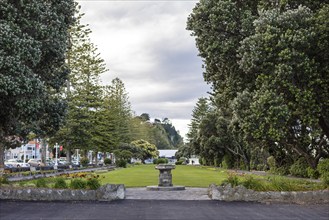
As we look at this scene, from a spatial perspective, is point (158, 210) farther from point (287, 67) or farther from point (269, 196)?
point (287, 67)

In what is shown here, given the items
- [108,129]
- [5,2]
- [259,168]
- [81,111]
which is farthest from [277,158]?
[5,2]

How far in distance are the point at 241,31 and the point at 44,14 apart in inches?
294

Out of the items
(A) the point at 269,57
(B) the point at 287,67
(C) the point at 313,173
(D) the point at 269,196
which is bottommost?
(D) the point at 269,196

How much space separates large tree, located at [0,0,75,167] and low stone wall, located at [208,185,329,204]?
7.38m

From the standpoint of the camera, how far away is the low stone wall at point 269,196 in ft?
47.1

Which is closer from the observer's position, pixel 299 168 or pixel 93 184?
pixel 93 184

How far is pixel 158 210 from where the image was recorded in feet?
39.6

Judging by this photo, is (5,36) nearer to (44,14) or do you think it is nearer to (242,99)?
(44,14)

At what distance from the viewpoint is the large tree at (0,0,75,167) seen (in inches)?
541

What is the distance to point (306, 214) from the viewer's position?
11.5 meters

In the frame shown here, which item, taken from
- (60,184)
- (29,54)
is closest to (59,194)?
(60,184)

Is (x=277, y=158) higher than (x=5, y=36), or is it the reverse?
(x=5, y=36)

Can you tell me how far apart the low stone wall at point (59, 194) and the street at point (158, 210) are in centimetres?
65

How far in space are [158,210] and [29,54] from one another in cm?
684
